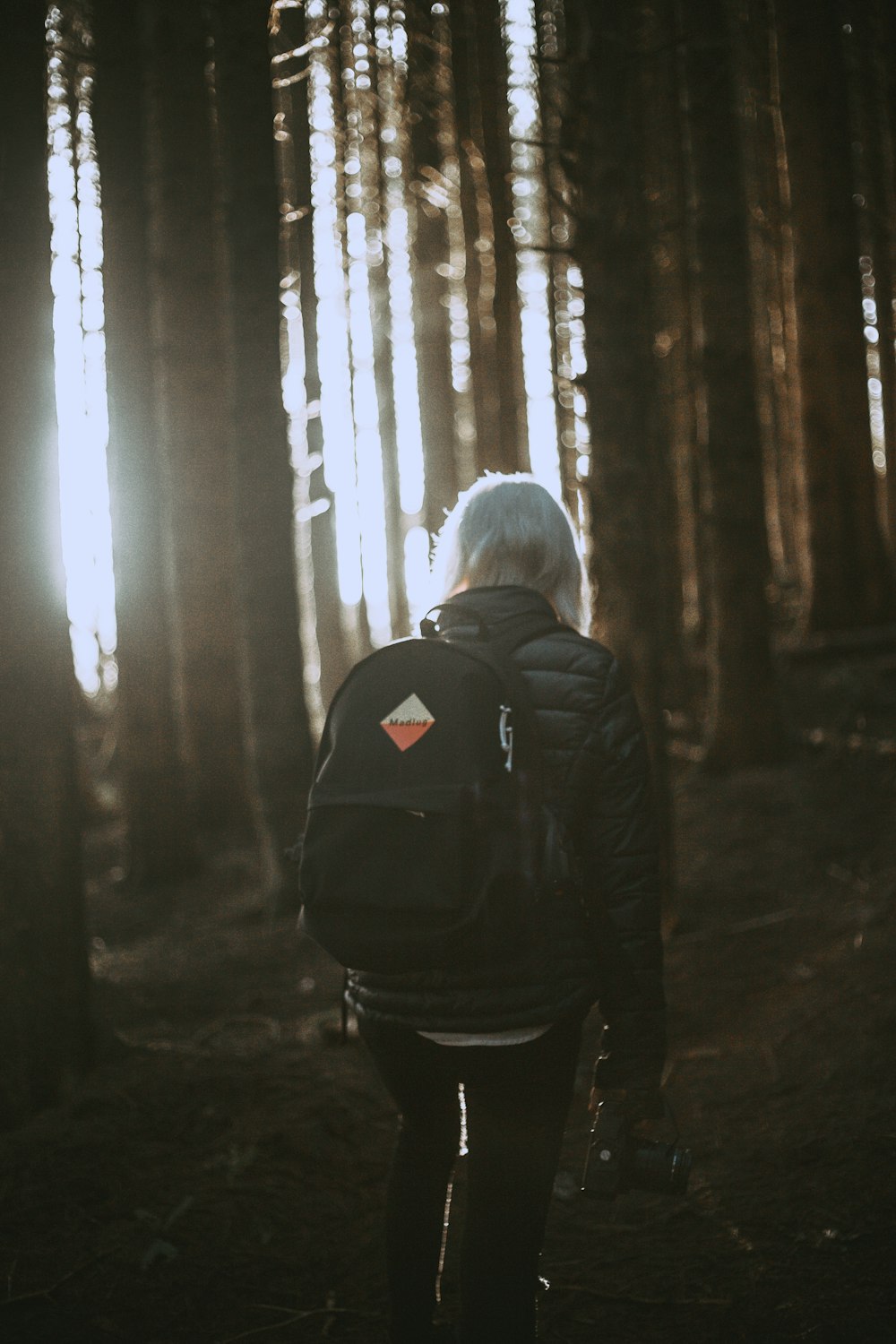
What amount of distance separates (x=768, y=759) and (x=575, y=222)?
4.46 m

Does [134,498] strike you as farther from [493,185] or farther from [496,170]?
[493,185]

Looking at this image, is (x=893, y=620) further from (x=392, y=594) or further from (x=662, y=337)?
(x=392, y=594)

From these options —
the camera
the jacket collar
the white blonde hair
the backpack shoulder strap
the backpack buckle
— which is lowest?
the camera

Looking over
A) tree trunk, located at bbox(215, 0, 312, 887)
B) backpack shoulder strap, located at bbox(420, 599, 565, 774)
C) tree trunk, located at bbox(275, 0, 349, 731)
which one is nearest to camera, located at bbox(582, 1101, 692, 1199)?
backpack shoulder strap, located at bbox(420, 599, 565, 774)

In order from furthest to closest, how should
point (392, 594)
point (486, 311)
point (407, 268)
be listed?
point (392, 594), point (407, 268), point (486, 311)

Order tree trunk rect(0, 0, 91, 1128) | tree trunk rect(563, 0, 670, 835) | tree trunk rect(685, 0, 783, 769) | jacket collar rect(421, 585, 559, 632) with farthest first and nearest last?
tree trunk rect(685, 0, 783, 769), tree trunk rect(563, 0, 670, 835), tree trunk rect(0, 0, 91, 1128), jacket collar rect(421, 585, 559, 632)

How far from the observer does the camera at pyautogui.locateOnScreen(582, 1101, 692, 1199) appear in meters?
2.17

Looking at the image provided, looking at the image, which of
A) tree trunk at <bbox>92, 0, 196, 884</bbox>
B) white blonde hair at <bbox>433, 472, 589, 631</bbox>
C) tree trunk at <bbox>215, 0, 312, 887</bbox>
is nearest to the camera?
white blonde hair at <bbox>433, 472, 589, 631</bbox>

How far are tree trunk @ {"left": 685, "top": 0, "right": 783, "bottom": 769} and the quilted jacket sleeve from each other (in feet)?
21.0

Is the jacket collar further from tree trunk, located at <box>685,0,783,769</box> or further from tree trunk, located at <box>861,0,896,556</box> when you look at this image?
tree trunk, located at <box>861,0,896,556</box>

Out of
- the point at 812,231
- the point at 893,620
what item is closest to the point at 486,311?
the point at 812,231

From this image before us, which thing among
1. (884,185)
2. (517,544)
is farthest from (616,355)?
(884,185)

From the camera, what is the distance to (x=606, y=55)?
557 centimetres

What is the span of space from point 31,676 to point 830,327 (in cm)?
840
